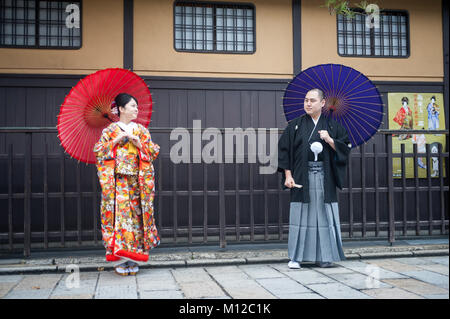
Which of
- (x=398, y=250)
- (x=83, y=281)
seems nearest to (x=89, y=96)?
(x=83, y=281)

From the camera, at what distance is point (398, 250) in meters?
5.98

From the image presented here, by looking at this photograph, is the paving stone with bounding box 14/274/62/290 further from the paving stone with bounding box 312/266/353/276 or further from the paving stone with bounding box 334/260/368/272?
the paving stone with bounding box 334/260/368/272

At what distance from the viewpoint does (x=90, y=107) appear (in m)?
4.81

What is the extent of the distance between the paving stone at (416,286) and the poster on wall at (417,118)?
363 cm

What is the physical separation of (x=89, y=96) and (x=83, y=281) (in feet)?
6.30

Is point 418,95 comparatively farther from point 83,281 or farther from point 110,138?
point 83,281

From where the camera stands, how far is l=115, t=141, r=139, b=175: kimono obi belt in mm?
4754

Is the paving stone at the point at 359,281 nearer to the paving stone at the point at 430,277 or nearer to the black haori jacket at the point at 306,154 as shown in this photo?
the paving stone at the point at 430,277

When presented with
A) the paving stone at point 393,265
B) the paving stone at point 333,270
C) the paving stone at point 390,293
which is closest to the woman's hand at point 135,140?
the paving stone at point 333,270

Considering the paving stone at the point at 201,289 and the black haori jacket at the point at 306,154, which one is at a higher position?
the black haori jacket at the point at 306,154

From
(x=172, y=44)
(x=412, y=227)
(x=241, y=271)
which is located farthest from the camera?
(x=172, y=44)

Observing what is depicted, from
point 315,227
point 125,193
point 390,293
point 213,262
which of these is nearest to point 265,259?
point 213,262

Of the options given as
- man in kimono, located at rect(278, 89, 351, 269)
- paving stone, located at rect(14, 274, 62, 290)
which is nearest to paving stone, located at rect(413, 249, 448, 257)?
man in kimono, located at rect(278, 89, 351, 269)

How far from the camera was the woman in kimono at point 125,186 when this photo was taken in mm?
4734
